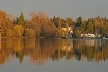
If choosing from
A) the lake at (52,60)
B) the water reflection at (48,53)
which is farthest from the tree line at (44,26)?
the lake at (52,60)

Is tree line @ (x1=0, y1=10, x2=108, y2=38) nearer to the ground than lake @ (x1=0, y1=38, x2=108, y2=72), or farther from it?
farther from it

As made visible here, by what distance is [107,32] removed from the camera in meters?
103

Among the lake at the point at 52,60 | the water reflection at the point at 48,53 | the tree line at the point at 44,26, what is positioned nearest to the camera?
the lake at the point at 52,60

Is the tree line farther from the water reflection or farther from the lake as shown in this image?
the lake

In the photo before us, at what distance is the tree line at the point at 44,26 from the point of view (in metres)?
85.4

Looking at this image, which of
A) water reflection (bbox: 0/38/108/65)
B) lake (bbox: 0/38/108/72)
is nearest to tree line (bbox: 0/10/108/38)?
water reflection (bbox: 0/38/108/65)

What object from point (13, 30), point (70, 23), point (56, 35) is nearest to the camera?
point (13, 30)

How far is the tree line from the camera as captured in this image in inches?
3364

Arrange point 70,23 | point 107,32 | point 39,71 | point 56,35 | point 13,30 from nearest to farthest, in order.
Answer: point 39,71 < point 13,30 < point 56,35 < point 107,32 < point 70,23

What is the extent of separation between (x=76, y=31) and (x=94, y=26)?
10482 millimetres

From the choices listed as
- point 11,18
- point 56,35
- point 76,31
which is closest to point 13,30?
point 11,18

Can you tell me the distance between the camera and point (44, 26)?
9638 centimetres

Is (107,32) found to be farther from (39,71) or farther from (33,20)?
(39,71)

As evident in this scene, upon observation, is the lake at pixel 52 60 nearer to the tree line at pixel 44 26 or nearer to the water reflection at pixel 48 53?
the water reflection at pixel 48 53
